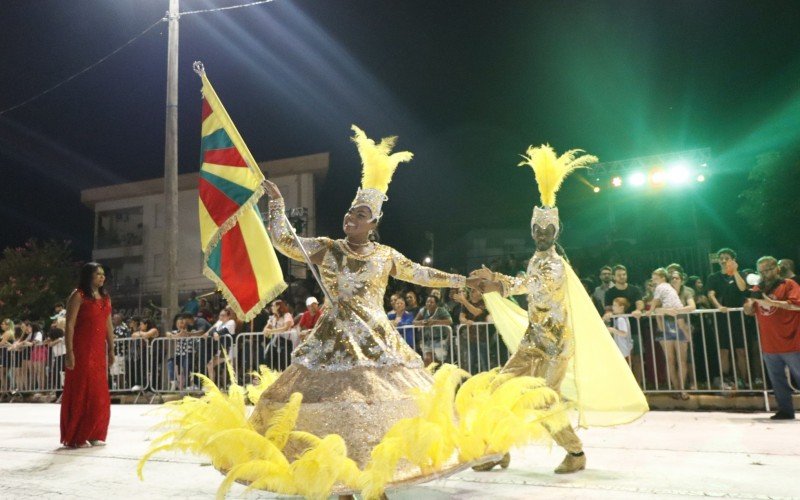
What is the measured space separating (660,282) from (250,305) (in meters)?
6.30

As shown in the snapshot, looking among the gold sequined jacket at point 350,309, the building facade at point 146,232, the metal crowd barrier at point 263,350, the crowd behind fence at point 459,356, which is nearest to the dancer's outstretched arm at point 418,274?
the gold sequined jacket at point 350,309

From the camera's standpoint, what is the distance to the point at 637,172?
15.6 m

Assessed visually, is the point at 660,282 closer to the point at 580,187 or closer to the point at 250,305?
the point at 250,305

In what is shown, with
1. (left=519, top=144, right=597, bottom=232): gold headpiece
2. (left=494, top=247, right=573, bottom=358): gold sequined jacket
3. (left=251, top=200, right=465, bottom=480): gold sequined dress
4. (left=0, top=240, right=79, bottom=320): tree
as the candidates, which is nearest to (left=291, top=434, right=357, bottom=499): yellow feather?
(left=251, top=200, right=465, bottom=480): gold sequined dress

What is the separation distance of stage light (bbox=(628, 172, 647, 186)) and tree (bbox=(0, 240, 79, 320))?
22409 mm

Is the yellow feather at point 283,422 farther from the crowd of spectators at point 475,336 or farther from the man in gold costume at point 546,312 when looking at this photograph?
the crowd of spectators at point 475,336

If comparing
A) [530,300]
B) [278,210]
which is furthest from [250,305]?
[530,300]

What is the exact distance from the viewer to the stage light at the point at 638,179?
15.5 m

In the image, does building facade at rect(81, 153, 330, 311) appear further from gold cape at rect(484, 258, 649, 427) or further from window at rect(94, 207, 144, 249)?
gold cape at rect(484, 258, 649, 427)

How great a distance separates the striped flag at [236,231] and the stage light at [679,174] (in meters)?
13.7

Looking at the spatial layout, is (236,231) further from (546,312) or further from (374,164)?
(546,312)

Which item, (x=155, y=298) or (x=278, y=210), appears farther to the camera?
(x=155, y=298)

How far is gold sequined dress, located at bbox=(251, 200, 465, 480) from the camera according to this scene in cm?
290

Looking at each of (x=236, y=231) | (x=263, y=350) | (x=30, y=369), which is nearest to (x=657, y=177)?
(x=263, y=350)
